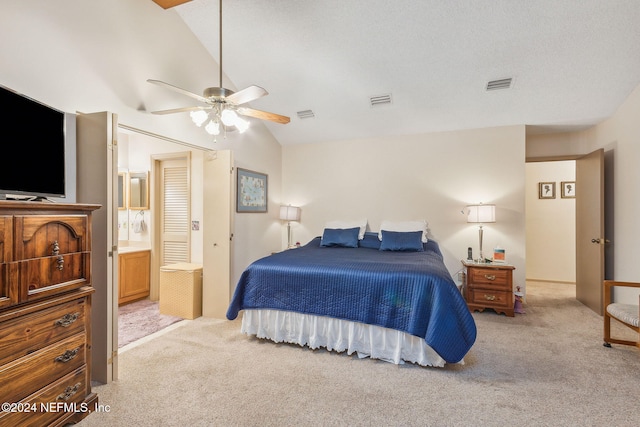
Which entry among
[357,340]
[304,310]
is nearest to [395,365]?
[357,340]

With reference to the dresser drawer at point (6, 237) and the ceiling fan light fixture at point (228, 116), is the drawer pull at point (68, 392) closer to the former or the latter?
the dresser drawer at point (6, 237)

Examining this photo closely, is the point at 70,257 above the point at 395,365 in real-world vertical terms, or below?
above

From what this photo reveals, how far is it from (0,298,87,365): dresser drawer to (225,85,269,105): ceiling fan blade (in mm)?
1717

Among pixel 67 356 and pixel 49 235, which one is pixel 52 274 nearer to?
pixel 49 235

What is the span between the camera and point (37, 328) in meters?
1.61

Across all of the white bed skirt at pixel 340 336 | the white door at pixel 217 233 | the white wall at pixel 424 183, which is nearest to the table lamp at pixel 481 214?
the white wall at pixel 424 183

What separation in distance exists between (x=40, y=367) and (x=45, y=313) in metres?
0.28

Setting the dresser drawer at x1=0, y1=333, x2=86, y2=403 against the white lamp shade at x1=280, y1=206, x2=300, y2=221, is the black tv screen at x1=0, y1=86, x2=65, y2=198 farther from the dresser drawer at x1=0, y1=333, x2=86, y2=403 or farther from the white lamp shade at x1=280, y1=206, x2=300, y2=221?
the white lamp shade at x1=280, y1=206, x2=300, y2=221

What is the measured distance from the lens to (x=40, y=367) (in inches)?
63.3

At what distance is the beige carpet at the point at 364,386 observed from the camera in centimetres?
185

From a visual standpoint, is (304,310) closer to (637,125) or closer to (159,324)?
(159,324)

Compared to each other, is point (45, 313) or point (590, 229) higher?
point (590, 229)

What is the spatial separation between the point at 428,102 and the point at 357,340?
3102mm

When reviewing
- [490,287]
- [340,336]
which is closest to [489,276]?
[490,287]
